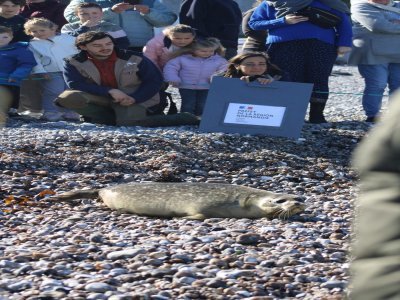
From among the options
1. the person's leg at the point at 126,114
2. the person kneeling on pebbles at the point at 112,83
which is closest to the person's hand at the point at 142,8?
the person kneeling on pebbles at the point at 112,83

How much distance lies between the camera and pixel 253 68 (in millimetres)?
10203

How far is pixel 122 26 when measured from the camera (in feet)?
38.2

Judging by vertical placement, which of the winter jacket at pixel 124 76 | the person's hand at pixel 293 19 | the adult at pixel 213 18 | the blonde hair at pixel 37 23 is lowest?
the winter jacket at pixel 124 76

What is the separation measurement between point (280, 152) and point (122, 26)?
10.8ft

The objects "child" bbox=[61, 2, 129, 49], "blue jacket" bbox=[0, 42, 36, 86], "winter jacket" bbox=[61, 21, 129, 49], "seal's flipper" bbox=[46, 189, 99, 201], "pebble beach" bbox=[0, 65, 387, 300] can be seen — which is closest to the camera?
"pebble beach" bbox=[0, 65, 387, 300]

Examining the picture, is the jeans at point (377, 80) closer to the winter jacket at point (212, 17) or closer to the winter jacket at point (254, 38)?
the winter jacket at point (254, 38)

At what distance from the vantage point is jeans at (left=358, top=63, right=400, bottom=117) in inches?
443

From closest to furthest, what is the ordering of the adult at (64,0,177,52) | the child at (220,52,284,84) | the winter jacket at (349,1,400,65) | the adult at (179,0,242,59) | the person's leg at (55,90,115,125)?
the child at (220,52,284,84) → the person's leg at (55,90,115,125) → the winter jacket at (349,1,400,65) → the adult at (179,0,242,59) → the adult at (64,0,177,52)

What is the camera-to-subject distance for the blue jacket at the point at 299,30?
10453mm

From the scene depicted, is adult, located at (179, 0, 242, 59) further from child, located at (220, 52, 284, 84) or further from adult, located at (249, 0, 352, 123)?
child, located at (220, 52, 284, 84)

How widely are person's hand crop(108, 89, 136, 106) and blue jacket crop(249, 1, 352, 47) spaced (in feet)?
4.85

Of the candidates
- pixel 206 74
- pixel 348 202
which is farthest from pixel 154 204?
pixel 206 74

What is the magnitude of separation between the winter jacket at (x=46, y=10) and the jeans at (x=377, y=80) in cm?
348

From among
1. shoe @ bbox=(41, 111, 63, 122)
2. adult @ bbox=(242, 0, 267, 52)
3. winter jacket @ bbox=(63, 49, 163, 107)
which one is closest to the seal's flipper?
winter jacket @ bbox=(63, 49, 163, 107)
